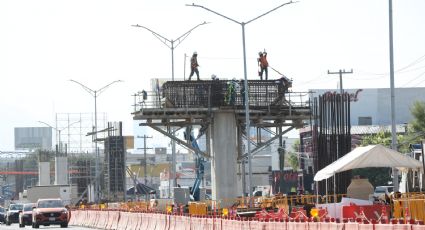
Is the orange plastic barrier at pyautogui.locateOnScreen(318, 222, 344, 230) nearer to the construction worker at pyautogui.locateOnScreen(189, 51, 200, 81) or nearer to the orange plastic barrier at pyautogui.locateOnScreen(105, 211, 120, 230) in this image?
the orange plastic barrier at pyautogui.locateOnScreen(105, 211, 120, 230)

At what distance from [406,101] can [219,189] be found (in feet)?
308

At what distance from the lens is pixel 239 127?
69.4 metres

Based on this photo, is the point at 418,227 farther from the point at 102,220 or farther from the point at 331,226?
the point at 102,220

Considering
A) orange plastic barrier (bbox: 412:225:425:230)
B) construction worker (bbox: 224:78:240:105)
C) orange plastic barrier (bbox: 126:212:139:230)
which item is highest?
construction worker (bbox: 224:78:240:105)

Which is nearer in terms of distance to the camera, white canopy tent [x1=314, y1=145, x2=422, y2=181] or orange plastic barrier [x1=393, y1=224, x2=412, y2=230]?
orange plastic barrier [x1=393, y1=224, x2=412, y2=230]

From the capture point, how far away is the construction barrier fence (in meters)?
19.5

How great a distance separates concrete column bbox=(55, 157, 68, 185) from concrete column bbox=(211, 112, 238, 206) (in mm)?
49692

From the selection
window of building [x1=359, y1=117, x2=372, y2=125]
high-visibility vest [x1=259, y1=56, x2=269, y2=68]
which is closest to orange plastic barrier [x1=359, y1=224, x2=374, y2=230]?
high-visibility vest [x1=259, y1=56, x2=269, y2=68]

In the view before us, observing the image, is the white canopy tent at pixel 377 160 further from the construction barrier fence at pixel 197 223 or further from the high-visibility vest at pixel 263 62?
the high-visibility vest at pixel 263 62

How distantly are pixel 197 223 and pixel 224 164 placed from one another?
29.3 m

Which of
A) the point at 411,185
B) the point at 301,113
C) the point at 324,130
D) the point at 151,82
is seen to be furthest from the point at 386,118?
the point at 411,185

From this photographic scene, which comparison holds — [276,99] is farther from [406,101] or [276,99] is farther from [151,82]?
[406,101]

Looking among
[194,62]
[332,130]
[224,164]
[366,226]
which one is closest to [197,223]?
[366,226]

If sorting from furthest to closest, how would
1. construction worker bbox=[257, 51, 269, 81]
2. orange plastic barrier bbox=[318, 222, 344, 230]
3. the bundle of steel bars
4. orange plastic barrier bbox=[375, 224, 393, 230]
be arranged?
construction worker bbox=[257, 51, 269, 81]
the bundle of steel bars
orange plastic barrier bbox=[318, 222, 344, 230]
orange plastic barrier bbox=[375, 224, 393, 230]
